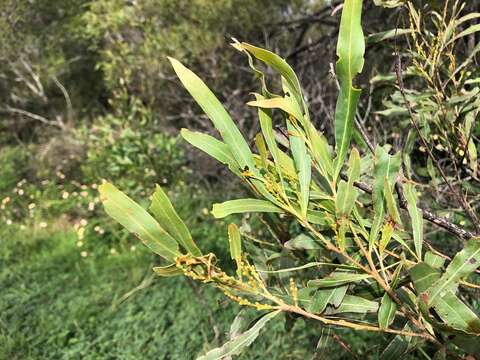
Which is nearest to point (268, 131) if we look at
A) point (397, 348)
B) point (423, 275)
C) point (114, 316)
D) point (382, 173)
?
point (382, 173)

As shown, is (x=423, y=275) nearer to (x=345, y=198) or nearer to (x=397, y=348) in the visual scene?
(x=345, y=198)

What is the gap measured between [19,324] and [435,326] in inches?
113

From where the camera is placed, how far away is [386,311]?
86 centimetres

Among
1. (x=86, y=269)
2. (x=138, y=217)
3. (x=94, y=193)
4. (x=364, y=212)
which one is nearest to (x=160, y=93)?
(x=94, y=193)

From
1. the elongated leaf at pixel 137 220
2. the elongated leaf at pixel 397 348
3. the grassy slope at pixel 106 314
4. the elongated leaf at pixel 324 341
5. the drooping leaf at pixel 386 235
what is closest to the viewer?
the elongated leaf at pixel 137 220

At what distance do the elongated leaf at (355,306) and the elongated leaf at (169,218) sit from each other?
0.27 m

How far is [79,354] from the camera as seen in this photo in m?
2.84

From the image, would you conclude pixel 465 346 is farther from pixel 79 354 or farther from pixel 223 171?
pixel 223 171

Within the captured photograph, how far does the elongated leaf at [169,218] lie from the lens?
2.43ft

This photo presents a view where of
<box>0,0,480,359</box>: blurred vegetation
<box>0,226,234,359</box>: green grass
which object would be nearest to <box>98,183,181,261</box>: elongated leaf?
<box>0,0,480,359</box>: blurred vegetation

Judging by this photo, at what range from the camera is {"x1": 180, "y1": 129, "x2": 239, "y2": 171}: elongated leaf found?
0.83 meters

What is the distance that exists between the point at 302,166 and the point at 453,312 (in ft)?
1.03

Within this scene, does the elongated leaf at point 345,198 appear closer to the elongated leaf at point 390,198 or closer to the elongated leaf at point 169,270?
the elongated leaf at point 390,198

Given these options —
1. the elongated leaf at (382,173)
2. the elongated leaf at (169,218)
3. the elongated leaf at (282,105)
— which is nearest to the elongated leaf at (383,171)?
the elongated leaf at (382,173)
